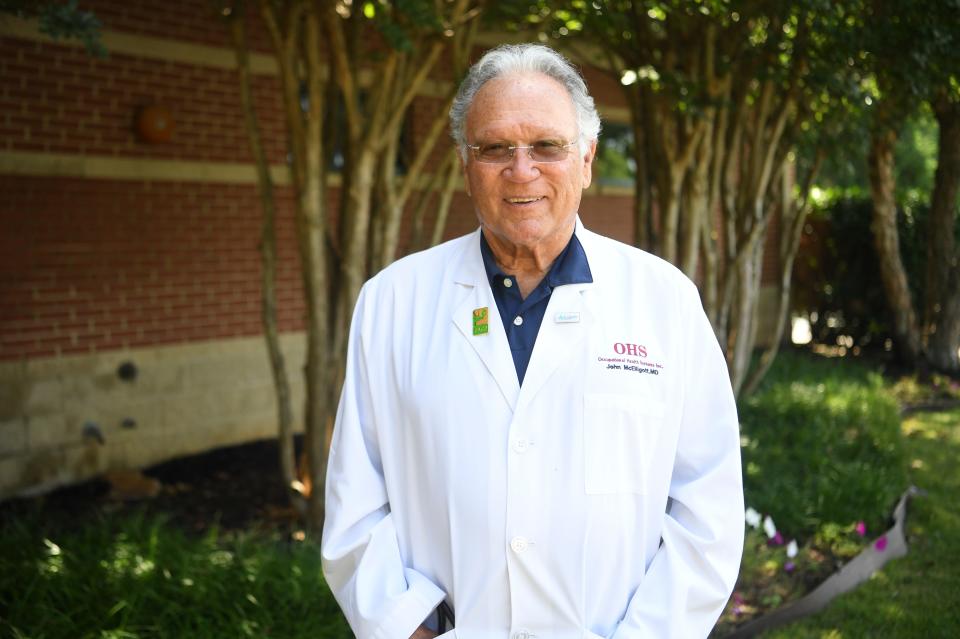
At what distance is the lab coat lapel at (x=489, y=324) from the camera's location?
219 centimetres

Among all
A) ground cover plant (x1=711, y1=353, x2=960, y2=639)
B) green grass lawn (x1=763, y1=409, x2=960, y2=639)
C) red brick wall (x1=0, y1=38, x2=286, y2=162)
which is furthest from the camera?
red brick wall (x1=0, y1=38, x2=286, y2=162)

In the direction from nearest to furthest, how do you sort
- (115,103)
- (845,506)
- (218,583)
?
(218,583), (845,506), (115,103)

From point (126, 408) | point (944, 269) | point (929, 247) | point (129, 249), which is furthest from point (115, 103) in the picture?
point (944, 269)

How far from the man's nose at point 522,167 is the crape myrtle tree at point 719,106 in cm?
347

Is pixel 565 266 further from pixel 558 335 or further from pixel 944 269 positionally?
pixel 944 269

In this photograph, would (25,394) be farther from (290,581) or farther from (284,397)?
(290,581)

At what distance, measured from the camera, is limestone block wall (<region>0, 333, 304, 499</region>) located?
6.65 meters

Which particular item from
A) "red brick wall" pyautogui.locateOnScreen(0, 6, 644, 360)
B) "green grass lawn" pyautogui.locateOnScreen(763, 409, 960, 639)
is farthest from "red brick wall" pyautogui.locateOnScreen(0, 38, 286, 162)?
"green grass lawn" pyautogui.locateOnScreen(763, 409, 960, 639)

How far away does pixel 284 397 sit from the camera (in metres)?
5.75

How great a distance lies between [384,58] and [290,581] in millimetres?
2722

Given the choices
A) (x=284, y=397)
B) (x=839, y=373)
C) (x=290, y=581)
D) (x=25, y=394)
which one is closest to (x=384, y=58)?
(x=284, y=397)

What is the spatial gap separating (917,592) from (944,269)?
23.0 ft

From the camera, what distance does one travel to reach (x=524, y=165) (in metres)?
2.19

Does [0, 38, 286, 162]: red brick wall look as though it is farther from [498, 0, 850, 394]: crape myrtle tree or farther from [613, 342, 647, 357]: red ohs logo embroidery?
[613, 342, 647, 357]: red ohs logo embroidery
